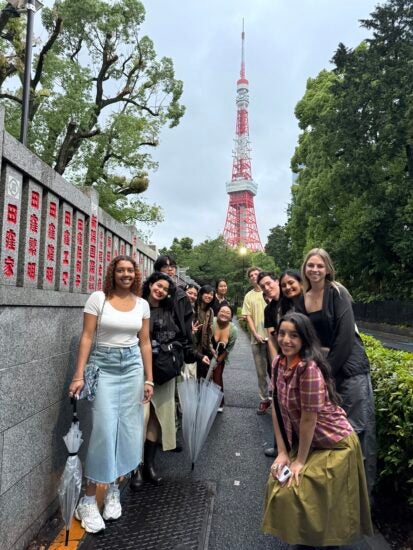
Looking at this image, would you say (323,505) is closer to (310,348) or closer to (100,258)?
(310,348)

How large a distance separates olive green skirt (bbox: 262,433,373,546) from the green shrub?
45cm

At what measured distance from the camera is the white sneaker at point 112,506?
2.72m

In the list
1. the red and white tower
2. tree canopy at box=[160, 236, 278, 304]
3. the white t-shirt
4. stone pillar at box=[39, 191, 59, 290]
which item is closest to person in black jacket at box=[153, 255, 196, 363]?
the white t-shirt

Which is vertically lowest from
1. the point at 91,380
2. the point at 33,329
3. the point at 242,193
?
the point at 91,380

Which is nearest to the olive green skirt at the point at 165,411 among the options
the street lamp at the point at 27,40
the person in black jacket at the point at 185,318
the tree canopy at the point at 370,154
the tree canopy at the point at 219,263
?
the person in black jacket at the point at 185,318

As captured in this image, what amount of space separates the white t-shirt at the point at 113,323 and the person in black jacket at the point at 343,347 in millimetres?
1281

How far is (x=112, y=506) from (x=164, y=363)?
42.6 inches

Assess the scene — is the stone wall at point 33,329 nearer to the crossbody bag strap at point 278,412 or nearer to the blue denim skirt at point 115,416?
the blue denim skirt at point 115,416

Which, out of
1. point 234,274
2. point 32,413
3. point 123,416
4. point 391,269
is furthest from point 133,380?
point 234,274

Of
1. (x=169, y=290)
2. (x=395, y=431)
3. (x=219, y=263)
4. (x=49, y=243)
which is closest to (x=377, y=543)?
(x=395, y=431)

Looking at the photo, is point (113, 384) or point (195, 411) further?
point (195, 411)

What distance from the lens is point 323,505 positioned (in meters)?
2.03

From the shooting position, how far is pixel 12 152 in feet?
7.66

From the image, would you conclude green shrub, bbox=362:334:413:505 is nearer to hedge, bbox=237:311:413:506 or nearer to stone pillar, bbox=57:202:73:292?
hedge, bbox=237:311:413:506
